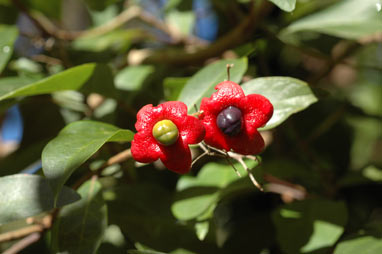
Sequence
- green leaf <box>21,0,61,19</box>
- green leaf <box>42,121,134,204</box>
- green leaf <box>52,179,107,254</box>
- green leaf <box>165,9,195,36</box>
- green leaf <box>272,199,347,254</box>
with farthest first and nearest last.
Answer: green leaf <box>165,9,195,36</box>
green leaf <box>21,0,61,19</box>
green leaf <box>272,199,347,254</box>
green leaf <box>52,179,107,254</box>
green leaf <box>42,121,134,204</box>

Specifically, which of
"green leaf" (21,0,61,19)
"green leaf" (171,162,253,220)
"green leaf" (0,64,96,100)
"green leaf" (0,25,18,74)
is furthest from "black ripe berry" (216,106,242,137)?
"green leaf" (21,0,61,19)

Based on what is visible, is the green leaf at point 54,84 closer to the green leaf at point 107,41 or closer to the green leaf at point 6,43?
the green leaf at point 6,43

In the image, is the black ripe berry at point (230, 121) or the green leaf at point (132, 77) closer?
the black ripe berry at point (230, 121)

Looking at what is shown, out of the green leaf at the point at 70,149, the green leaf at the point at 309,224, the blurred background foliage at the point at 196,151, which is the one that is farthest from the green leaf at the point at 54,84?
the green leaf at the point at 309,224

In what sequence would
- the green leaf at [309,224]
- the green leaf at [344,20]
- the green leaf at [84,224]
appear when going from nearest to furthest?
the green leaf at [84,224]
the green leaf at [309,224]
the green leaf at [344,20]

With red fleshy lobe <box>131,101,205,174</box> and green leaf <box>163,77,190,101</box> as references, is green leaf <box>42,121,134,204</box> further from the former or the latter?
green leaf <box>163,77,190,101</box>

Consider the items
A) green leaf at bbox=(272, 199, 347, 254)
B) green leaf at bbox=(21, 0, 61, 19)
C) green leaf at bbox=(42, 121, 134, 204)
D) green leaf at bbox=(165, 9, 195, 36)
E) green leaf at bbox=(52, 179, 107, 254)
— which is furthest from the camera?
green leaf at bbox=(165, 9, 195, 36)
